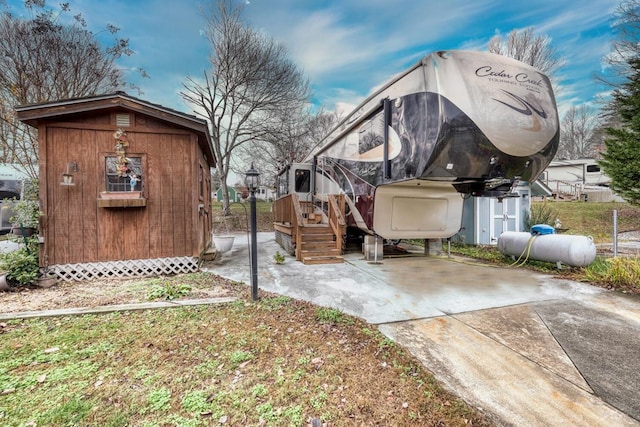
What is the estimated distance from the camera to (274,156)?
2133 centimetres

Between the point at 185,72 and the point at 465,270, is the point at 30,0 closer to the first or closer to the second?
the point at 185,72

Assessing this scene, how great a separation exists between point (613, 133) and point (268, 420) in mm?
14778

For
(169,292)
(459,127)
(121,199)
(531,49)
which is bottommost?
(169,292)

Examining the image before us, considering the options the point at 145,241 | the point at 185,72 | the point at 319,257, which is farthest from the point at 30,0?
the point at 319,257

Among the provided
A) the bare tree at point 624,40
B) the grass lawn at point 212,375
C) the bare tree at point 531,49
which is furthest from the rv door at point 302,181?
the bare tree at point 531,49

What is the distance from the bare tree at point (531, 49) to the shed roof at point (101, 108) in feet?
62.7

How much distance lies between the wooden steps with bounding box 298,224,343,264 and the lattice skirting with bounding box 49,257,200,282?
8.41 ft

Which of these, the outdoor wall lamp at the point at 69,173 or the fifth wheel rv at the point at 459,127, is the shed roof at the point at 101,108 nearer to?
the outdoor wall lamp at the point at 69,173

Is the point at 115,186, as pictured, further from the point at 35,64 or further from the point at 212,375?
the point at 35,64

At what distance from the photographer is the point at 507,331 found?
3203mm

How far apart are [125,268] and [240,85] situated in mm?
13279

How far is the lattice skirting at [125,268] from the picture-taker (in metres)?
5.15

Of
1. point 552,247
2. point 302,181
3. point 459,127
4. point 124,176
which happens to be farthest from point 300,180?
point 552,247

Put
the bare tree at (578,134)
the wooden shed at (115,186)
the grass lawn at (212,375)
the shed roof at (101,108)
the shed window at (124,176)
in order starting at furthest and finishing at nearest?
the bare tree at (578,134), the shed window at (124,176), the wooden shed at (115,186), the shed roof at (101,108), the grass lawn at (212,375)
